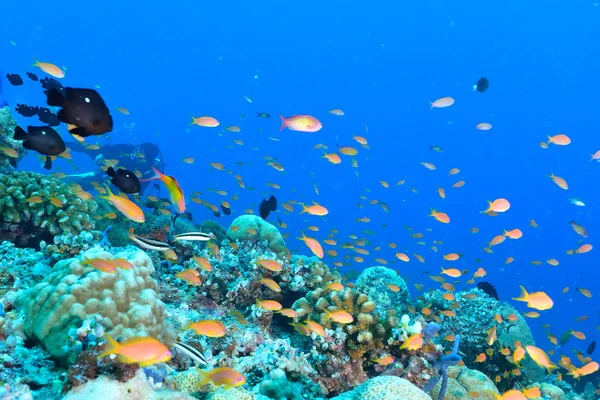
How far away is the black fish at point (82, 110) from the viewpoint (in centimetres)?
288

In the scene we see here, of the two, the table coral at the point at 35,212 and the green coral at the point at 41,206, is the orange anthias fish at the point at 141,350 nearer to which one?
the green coral at the point at 41,206

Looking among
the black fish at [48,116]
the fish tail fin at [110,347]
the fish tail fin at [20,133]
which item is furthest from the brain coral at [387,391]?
the black fish at [48,116]

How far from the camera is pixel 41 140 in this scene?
139 inches

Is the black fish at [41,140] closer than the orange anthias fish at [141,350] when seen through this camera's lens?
No

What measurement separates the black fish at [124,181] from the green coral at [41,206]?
3.78 metres

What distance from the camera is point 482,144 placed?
99.8m

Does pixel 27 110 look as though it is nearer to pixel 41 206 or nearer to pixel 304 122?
pixel 41 206

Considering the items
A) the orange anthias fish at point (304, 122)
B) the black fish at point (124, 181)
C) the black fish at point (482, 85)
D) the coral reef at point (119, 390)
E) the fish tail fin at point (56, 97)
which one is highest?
the black fish at point (482, 85)

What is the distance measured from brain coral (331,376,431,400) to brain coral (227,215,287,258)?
5171 mm

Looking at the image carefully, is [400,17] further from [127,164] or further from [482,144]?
[127,164]

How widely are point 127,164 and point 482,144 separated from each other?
103 metres

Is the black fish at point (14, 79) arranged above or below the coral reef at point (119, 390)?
above

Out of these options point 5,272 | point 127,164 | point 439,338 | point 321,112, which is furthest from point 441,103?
point 321,112

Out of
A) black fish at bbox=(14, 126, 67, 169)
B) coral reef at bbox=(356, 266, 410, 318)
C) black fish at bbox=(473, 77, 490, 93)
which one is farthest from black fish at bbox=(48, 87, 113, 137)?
black fish at bbox=(473, 77, 490, 93)
